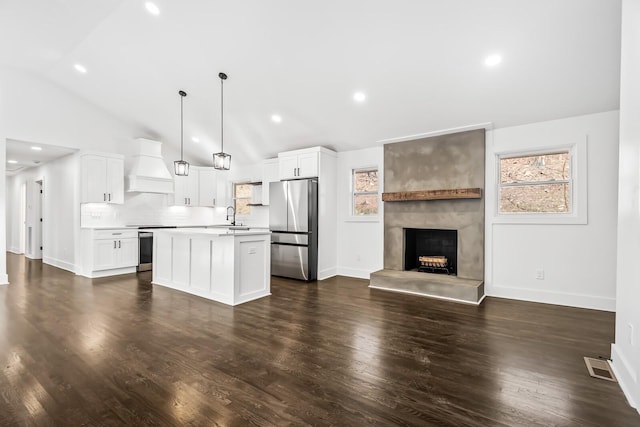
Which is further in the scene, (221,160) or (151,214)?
(151,214)

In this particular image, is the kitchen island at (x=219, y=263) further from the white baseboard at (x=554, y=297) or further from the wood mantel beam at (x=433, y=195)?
the white baseboard at (x=554, y=297)

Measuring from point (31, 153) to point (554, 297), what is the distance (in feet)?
→ 31.2

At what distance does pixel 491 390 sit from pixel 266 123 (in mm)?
4901

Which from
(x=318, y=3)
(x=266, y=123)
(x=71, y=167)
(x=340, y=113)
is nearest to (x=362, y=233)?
(x=340, y=113)

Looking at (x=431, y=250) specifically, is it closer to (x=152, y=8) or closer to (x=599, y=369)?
(x=599, y=369)

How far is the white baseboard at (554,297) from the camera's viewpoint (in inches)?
148

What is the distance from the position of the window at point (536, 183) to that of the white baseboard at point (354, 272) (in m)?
2.44

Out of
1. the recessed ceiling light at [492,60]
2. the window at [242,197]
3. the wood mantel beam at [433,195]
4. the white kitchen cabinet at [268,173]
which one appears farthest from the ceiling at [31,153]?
the recessed ceiling light at [492,60]

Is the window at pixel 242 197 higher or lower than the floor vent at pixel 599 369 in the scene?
higher

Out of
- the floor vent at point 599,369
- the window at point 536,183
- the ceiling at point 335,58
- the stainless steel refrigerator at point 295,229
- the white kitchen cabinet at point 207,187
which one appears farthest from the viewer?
the white kitchen cabinet at point 207,187

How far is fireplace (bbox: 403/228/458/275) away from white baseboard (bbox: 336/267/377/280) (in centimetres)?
81

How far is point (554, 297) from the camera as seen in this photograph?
404 cm

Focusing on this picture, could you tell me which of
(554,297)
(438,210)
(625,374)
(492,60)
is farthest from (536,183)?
(625,374)

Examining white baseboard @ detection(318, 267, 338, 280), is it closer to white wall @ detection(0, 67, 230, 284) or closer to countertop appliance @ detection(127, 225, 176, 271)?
countertop appliance @ detection(127, 225, 176, 271)
